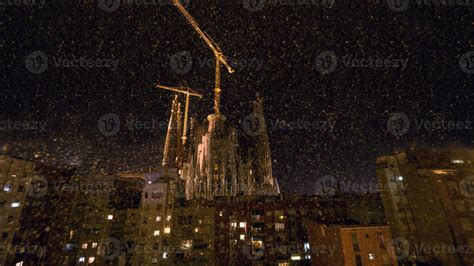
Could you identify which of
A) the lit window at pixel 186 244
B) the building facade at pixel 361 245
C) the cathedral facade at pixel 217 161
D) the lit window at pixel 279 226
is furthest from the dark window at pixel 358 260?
the cathedral facade at pixel 217 161

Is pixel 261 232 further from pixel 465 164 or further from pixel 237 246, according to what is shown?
pixel 465 164

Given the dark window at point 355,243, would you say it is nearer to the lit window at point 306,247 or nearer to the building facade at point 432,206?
the building facade at point 432,206

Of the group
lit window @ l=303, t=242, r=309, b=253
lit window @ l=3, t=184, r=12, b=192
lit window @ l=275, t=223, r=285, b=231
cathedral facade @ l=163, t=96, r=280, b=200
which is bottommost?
lit window @ l=303, t=242, r=309, b=253

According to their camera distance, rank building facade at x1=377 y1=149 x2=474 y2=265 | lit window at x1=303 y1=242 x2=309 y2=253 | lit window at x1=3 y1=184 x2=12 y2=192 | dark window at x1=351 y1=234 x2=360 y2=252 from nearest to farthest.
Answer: building facade at x1=377 y1=149 x2=474 y2=265, dark window at x1=351 y1=234 x2=360 y2=252, lit window at x1=3 y1=184 x2=12 y2=192, lit window at x1=303 y1=242 x2=309 y2=253

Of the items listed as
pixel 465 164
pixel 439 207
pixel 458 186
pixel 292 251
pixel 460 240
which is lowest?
pixel 292 251

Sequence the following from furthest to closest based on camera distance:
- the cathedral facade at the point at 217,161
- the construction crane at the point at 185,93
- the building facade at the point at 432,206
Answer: the construction crane at the point at 185,93, the cathedral facade at the point at 217,161, the building facade at the point at 432,206

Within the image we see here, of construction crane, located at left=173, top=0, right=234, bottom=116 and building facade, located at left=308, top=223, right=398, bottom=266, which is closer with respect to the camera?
building facade, located at left=308, top=223, right=398, bottom=266

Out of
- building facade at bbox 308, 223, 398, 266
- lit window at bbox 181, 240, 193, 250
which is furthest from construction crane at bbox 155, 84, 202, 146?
building facade at bbox 308, 223, 398, 266

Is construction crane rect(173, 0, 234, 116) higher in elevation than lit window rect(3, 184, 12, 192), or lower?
higher

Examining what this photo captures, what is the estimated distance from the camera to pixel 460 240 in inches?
1058

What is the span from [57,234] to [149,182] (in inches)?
649

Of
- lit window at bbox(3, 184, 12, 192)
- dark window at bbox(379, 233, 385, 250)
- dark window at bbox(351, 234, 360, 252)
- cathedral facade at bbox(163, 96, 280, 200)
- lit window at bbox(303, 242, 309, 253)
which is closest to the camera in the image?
dark window at bbox(351, 234, 360, 252)

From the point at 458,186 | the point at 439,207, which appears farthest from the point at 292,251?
the point at 458,186

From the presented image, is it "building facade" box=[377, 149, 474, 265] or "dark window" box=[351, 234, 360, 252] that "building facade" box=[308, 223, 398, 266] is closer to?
"dark window" box=[351, 234, 360, 252]
